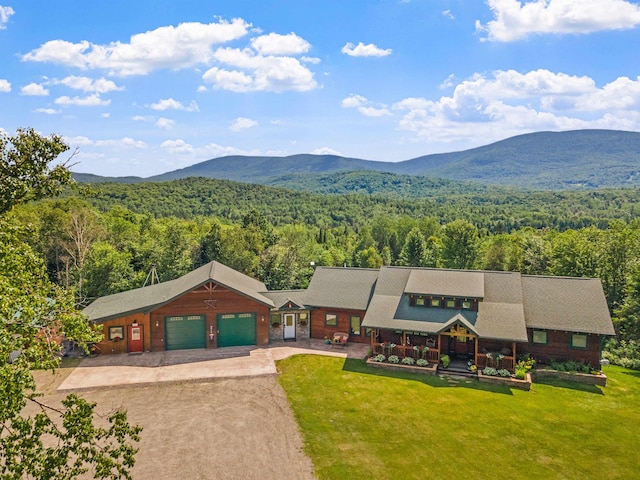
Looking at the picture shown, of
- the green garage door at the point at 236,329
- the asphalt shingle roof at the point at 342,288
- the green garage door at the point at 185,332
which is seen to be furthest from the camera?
the asphalt shingle roof at the point at 342,288

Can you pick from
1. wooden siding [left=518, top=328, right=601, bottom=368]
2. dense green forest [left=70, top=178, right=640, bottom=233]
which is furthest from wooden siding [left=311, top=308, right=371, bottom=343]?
dense green forest [left=70, top=178, right=640, bottom=233]

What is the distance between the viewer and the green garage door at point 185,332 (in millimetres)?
27094

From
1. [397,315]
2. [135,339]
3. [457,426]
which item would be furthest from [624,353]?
[135,339]

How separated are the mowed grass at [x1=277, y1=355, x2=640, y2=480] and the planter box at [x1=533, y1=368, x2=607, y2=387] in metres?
0.50

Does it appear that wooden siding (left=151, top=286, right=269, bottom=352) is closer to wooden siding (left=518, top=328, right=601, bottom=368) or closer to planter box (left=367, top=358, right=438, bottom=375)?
planter box (left=367, top=358, right=438, bottom=375)

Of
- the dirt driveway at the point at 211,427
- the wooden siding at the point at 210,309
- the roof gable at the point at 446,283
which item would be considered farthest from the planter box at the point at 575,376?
the wooden siding at the point at 210,309

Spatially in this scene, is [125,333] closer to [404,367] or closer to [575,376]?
[404,367]

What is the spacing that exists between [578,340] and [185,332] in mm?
22276

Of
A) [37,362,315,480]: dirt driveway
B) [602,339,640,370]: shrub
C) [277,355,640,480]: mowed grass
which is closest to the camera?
[37,362,315,480]: dirt driveway

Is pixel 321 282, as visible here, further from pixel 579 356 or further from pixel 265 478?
pixel 265 478

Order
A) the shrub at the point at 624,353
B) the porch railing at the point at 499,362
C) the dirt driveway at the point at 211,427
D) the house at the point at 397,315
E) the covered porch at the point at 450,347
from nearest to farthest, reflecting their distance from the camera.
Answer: the dirt driveway at the point at 211,427 < the porch railing at the point at 499,362 < the covered porch at the point at 450,347 < the house at the point at 397,315 < the shrub at the point at 624,353

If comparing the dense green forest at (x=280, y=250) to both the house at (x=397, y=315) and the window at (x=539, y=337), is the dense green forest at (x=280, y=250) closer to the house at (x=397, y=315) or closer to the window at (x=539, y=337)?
the house at (x=397, y=315)

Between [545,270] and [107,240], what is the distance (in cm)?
4650

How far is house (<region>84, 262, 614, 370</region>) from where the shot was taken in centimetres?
2416
